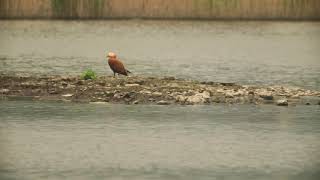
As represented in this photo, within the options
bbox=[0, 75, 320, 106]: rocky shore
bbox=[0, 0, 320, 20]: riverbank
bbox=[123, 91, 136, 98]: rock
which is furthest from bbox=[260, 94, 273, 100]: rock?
bbox=[0, 0, 320, 20]: riverbank

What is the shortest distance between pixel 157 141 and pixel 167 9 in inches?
1460

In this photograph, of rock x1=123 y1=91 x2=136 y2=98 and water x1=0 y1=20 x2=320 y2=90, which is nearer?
rock x1=123 y1=91 x2=136 y2=98

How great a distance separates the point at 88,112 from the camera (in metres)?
20.8

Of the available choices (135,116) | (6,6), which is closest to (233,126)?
(135,116)

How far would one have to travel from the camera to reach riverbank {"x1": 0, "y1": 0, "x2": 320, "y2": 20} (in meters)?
52.5

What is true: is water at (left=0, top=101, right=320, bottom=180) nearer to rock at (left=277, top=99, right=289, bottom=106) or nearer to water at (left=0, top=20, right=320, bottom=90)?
rock at (left=277, top=99, right=289, bottom=106)

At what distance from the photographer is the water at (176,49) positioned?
1251 inches

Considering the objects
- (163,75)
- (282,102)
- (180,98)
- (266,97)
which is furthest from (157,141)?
(163,75)

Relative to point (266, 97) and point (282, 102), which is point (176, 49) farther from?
point (282, 102)

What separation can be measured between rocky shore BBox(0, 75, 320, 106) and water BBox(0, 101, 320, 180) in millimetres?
593

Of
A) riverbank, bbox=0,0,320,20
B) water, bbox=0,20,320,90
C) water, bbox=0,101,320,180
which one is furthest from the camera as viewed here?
riverbank, bbox=0,0,320,20

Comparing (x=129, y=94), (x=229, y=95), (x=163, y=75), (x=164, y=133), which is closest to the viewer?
(x=164, y=133)

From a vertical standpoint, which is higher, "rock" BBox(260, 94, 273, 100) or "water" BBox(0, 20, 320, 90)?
"rock" BBox(260, 94, 273, 100)

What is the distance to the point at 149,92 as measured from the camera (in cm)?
2269
